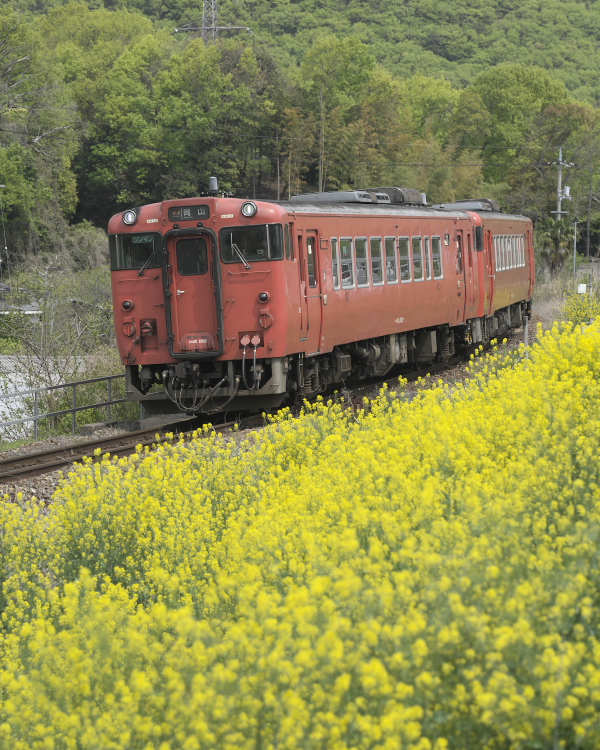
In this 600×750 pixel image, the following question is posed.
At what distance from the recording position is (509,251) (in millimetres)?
25797

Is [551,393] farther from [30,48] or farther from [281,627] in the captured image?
[30,48]

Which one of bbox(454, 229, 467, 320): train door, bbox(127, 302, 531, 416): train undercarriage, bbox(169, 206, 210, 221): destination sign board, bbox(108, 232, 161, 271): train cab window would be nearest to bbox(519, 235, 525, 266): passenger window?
bbox(454, 229, 467, 320): train door

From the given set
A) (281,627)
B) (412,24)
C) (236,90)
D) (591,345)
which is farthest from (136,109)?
(412,24)

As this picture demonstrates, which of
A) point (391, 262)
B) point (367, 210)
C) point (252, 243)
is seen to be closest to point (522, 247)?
point (391, 262)

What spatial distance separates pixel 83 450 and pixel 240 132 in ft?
176

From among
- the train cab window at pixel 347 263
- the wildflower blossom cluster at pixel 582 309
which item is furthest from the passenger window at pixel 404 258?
the wildflower blossom cluster at pixel 582 309

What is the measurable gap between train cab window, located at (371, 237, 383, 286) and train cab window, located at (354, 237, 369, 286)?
0.86 feet

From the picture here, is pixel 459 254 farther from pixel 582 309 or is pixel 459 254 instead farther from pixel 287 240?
pixel 287 240

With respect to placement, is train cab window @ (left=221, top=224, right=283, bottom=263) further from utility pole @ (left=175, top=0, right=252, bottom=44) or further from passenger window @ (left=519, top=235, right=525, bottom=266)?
utility pole @ (left=175, top=0, right=252, bottom=44)

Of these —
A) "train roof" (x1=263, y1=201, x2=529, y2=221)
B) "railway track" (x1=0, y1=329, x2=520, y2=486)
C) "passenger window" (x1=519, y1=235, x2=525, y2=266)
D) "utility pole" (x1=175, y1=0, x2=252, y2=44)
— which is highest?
"utility pole" (x1=175, y1=0, x2=252, y2=44)

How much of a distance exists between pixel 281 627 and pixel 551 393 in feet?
14.8

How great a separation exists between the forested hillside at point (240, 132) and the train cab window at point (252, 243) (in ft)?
111

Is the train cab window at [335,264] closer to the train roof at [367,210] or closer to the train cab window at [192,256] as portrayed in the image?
the train roof at [367,210]

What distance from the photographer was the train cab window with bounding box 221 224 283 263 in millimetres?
13422
